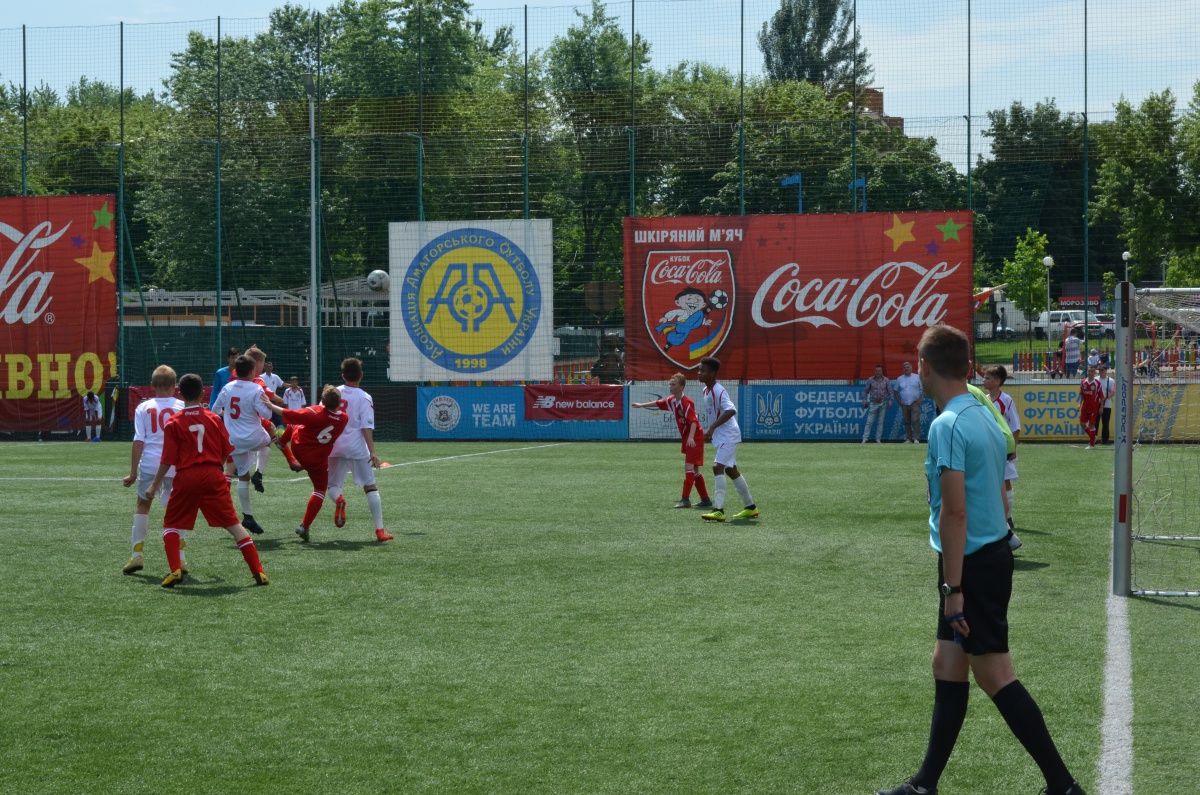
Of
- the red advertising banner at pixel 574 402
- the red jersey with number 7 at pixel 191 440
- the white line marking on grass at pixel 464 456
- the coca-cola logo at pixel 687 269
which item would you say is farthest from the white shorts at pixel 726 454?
the coca-cola logo at pixel 687 269

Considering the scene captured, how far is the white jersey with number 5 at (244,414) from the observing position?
44.9 feet

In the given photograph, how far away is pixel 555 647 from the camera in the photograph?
25.6 feet

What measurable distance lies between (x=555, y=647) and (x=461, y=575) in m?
2.99

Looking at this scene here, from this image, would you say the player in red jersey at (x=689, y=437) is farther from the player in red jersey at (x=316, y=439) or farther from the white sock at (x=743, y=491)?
the player in red jersey at (x=316, y=439)

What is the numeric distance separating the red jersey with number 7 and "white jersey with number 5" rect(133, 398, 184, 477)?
47.3 inches

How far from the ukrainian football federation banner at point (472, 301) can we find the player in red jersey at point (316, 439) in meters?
18.8

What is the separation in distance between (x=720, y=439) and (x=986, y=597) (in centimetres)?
1014

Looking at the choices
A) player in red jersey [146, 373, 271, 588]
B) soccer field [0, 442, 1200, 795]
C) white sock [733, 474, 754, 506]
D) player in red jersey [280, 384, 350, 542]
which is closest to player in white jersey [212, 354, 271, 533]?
soccer field [0, 442, 1200, 795]

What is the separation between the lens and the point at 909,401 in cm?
2917

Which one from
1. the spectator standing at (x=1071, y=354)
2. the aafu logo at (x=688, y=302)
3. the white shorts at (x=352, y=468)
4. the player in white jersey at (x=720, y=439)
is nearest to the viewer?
the white shorts at (x=352, y=468)

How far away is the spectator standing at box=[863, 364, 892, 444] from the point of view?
29.3 metres

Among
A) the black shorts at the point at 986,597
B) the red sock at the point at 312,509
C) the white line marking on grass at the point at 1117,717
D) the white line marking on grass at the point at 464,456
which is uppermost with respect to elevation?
the black shorts at the point at 986,597

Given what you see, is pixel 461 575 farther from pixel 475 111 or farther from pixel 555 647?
pixel 475 111

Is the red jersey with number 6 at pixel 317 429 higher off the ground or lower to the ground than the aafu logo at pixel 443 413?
higher
